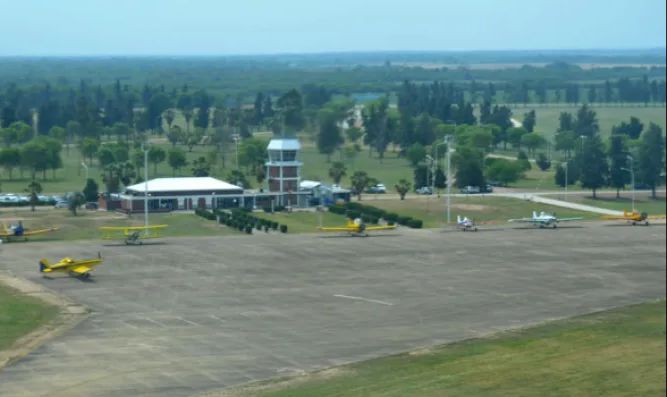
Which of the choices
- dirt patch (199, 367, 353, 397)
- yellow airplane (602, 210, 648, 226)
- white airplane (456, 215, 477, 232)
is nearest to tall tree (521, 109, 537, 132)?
yellow airplane (602, 210, 648, 226)

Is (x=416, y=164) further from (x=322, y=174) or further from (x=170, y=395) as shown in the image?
(x=170, y=395)

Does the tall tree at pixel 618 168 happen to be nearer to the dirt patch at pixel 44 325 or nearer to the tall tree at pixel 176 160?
the tall tree at pixel 176 160

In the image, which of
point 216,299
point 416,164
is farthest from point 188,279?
point 416,164

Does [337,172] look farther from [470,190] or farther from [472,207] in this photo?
[472,207]

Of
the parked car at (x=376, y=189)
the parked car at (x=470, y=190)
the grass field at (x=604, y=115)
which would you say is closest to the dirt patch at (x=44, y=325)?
the parked car at (x=376, y=189)

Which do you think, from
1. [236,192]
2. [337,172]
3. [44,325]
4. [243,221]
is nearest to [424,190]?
[337,172]

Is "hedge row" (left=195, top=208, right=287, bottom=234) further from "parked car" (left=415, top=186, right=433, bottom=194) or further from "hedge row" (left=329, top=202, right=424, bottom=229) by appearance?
"parked car" (left=415, top=186, right=433, bottom=194)

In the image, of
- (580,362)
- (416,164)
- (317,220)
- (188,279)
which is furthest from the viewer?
(416,164)
